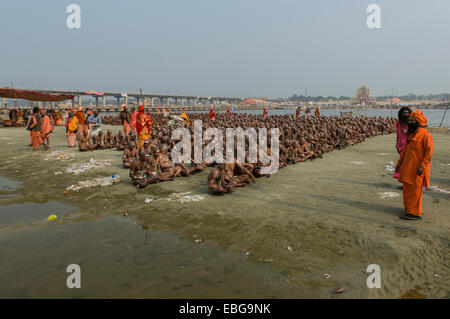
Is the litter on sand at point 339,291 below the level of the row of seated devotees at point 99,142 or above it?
below

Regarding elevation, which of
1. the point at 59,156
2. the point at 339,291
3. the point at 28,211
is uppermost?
the point at 59,156

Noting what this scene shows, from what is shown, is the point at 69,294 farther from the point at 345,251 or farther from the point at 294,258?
the point at 345,251

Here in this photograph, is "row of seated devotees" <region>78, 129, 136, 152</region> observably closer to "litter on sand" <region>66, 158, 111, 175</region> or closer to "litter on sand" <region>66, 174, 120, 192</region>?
"litter on sand" <region>66, 158, 111, 175</region>

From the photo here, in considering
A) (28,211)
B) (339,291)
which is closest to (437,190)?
(339,291)

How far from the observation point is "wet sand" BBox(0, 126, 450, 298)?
314cm

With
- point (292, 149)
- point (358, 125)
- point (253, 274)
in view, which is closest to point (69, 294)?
point (253, 274)

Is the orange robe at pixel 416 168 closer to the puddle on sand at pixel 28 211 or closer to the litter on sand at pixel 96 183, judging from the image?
the puddle on sand at pixel 28 211

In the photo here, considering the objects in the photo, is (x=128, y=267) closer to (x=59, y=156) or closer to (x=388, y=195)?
(x=388, y=195)

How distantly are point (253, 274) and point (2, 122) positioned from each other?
29.2m

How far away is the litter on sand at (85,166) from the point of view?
8529 millimetres

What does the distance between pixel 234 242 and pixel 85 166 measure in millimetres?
6607

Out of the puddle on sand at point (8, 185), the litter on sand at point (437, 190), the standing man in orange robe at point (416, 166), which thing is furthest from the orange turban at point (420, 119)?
the puddle on sand at point (8, 185)

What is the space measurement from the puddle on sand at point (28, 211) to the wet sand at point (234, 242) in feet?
0.28

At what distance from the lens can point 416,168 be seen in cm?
482
